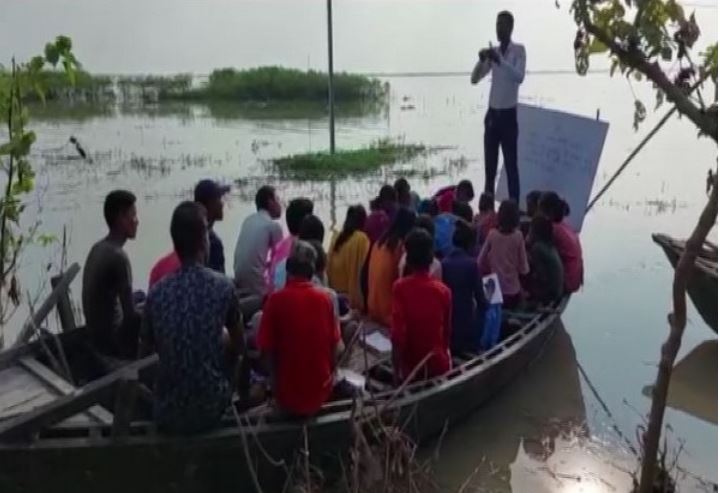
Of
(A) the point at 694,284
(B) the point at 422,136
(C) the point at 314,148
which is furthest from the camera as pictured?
(B) the point at 422,136

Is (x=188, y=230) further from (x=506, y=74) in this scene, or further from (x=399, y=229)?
(x=506, y=74)

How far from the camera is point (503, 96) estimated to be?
28.2ft

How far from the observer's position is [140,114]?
26203 millimetres

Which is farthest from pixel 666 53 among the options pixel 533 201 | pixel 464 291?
pixel 533 201

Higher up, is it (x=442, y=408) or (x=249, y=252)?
(x=249, y=252)

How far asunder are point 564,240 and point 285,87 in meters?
23.7

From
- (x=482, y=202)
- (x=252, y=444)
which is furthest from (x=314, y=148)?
(x=252, y=444)

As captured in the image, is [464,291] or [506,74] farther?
[506,74]

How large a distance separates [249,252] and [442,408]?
5.68ft

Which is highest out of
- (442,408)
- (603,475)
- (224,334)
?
(224,334)

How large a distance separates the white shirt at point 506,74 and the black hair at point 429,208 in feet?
4.16

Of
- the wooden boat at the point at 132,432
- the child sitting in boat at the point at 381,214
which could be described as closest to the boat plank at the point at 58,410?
the wooden boat at the point at 132,432

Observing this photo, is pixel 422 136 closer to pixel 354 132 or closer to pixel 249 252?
pixel 354 132

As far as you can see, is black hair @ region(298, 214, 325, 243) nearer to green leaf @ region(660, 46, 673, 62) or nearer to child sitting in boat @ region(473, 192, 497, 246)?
child sitting in boat @ region(473, 192, 497, 246)
